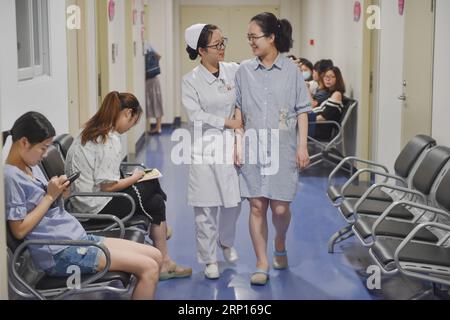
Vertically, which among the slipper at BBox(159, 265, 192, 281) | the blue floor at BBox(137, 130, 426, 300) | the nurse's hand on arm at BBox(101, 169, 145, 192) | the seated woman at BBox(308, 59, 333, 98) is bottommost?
the blue floor at BBox(137, 130, 426, 300)

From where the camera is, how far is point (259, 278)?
12.5 feet

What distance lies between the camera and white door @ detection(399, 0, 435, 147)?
4961mm

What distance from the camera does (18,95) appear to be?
3.56 metres

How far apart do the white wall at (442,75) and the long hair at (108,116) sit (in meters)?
2.00

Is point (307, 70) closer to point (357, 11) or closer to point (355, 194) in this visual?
point (357, 11)

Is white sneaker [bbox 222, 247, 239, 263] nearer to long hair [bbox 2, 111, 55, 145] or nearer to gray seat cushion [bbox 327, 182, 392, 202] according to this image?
gray seat cushion [bbox 327, 182, 392, 202]

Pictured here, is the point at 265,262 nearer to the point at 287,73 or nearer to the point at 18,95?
the point at 287,73

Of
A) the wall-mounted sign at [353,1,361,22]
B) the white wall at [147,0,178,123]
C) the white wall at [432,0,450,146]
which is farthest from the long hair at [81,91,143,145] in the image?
the white wall at [147,0,178,123]

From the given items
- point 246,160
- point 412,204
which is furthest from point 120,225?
point 412,204

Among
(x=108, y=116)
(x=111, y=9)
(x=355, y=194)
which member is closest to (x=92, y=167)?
(x=108, y=116)

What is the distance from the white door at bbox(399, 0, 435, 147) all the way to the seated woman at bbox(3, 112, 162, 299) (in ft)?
8.90

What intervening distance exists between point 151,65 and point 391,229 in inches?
263

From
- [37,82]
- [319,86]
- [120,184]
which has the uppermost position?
[37,82]
